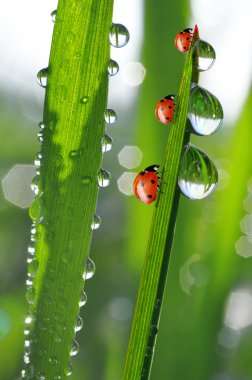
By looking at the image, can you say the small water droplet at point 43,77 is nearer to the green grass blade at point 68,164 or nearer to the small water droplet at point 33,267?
the green grass blade at point 68,164

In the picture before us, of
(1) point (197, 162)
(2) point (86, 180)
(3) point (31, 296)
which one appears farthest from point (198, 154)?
(3) point (31, 296)

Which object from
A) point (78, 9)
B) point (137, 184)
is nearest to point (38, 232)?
point (137, 184)

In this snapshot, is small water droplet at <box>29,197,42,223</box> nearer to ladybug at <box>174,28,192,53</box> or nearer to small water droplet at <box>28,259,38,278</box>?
small water droplet at <box>28,259,38,278</box>

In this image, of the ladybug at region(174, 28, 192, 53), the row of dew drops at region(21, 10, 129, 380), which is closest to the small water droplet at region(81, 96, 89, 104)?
the row of dew drops at region(21, 10, 129, 380)

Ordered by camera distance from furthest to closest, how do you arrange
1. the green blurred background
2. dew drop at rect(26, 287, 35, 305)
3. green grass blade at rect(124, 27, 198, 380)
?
the green blurred background < dew drop at rect(26, 287, 35, 305) < green grass blade at rect(124, 27, 198, 380)

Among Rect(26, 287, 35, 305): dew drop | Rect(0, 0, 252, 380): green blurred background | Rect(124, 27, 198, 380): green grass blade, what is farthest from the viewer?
Rect(0, 0, 252, 380): green blurred background

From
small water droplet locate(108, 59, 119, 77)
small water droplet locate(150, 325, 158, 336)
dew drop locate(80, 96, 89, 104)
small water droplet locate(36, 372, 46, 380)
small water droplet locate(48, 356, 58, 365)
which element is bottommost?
small water droplet locate(36, 372, 46, 380)

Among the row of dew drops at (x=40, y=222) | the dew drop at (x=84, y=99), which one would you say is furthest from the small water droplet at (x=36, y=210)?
the dew drop at (x=84, y=99)

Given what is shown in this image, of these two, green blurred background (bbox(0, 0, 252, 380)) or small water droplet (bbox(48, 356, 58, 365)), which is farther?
green blurred background (bbox(0, 0, 252, 380))
